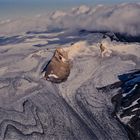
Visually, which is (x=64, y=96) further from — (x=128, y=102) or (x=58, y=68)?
(x=58, y=68)

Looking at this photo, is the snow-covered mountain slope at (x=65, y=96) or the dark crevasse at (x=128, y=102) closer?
the snow-covered mountain slope at (x=65, y=96)

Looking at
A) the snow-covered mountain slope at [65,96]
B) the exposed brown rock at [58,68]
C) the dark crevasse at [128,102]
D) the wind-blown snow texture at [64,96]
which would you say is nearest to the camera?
the wind-blown snow texture at [64,96]

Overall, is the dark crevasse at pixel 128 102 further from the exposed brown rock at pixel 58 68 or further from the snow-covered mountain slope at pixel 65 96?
the exposed brown rock at pixel 58 68

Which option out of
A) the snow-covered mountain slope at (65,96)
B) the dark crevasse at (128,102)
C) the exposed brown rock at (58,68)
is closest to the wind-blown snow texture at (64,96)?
the snow-covered mountain slope at (65,96)

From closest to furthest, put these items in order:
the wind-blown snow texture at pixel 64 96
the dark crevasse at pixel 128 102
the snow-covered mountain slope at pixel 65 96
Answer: the wind-blown snow texture at pixel 64 96, the snow-covered mountain slope at pixel 65 96, the dark crevasse at pixel 128 102

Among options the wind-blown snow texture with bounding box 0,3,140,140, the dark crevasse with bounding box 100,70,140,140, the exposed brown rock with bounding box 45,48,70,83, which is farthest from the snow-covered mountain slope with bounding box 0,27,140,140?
the exposed brown rock with bounding box 45,48,70,83

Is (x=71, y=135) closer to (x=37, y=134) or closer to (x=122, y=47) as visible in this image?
(x=37, y=134)

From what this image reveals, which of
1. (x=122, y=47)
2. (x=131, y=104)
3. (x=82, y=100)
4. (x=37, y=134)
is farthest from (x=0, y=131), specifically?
(x=122, y=47)

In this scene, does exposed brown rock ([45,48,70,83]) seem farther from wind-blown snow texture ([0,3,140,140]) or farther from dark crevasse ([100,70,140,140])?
dark crevasse ([100,70,140,140])
